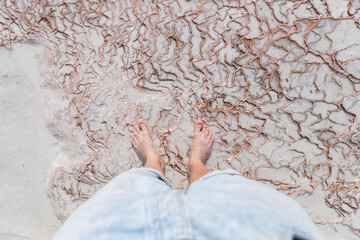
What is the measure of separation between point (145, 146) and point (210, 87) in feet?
1.40

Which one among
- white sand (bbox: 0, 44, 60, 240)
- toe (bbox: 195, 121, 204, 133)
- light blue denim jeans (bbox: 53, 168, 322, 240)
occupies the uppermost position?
light blue denim jeans (bbox: 53, 168, 322, 240)

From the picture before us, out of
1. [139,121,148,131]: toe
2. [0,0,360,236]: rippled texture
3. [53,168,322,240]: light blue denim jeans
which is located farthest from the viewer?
[139,121,148,131]: toe

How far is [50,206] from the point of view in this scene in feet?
4.50

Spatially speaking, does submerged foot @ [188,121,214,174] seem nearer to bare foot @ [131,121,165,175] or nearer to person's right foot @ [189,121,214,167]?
person's right foot @ [189,121,214,167]

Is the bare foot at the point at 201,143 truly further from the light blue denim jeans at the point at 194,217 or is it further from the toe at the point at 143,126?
the light blue denim jeans at the point at 194,217

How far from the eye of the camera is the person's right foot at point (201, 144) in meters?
1.27

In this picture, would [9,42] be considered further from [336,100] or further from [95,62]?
[336,100]

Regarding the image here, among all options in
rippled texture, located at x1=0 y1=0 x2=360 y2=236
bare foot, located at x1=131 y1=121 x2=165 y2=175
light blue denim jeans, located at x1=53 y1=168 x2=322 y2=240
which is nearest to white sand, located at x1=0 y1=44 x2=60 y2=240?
rippled texture, located at x1=0 y1=0 x2=360 y2=236

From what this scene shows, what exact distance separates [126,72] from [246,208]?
874 millimetres

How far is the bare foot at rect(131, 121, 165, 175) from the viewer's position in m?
1.29

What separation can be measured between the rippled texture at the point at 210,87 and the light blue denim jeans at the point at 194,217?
1.64ft

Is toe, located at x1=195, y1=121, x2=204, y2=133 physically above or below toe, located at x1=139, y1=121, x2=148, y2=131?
above

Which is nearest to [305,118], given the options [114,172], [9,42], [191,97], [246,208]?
[191,97]

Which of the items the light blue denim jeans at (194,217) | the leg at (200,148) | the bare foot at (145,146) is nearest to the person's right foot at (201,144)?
the leg at (200,148)
